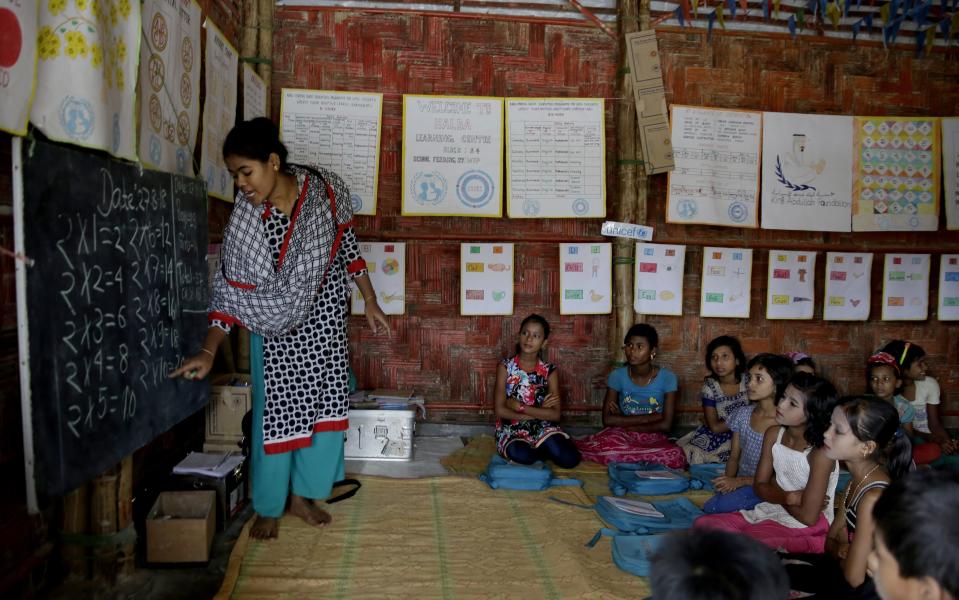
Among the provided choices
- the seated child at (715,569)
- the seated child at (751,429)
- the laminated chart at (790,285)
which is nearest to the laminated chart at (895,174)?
the laminated chart at (790,285)

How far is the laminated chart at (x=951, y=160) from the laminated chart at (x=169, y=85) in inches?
190

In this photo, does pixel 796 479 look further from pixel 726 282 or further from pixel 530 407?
pixel 726 282

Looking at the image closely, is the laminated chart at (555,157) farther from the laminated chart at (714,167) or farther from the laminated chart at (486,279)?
the laminated chart at (714,167)

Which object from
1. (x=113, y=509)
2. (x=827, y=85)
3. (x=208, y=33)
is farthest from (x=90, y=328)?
(x=827, y=85)

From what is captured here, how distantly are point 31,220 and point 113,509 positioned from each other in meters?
1.20

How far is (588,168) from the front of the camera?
4.52 m

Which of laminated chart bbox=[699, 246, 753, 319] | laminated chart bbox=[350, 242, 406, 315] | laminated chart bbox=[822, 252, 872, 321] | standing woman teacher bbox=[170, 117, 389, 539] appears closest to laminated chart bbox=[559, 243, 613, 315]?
laminated chart bbox=[699, 246, 753, 319]

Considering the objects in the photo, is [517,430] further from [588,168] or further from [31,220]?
[31,220]

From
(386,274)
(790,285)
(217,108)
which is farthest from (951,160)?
(217,108)

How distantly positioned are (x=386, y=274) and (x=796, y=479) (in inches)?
107

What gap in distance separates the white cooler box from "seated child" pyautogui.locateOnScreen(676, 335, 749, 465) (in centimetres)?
168

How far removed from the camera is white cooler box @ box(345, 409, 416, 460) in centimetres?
387

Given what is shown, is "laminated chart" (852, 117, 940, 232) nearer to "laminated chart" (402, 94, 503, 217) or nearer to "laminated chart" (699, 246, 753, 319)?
"laminated chart" (699, 246, 753, 319)

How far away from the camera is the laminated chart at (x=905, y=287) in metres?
4.79
